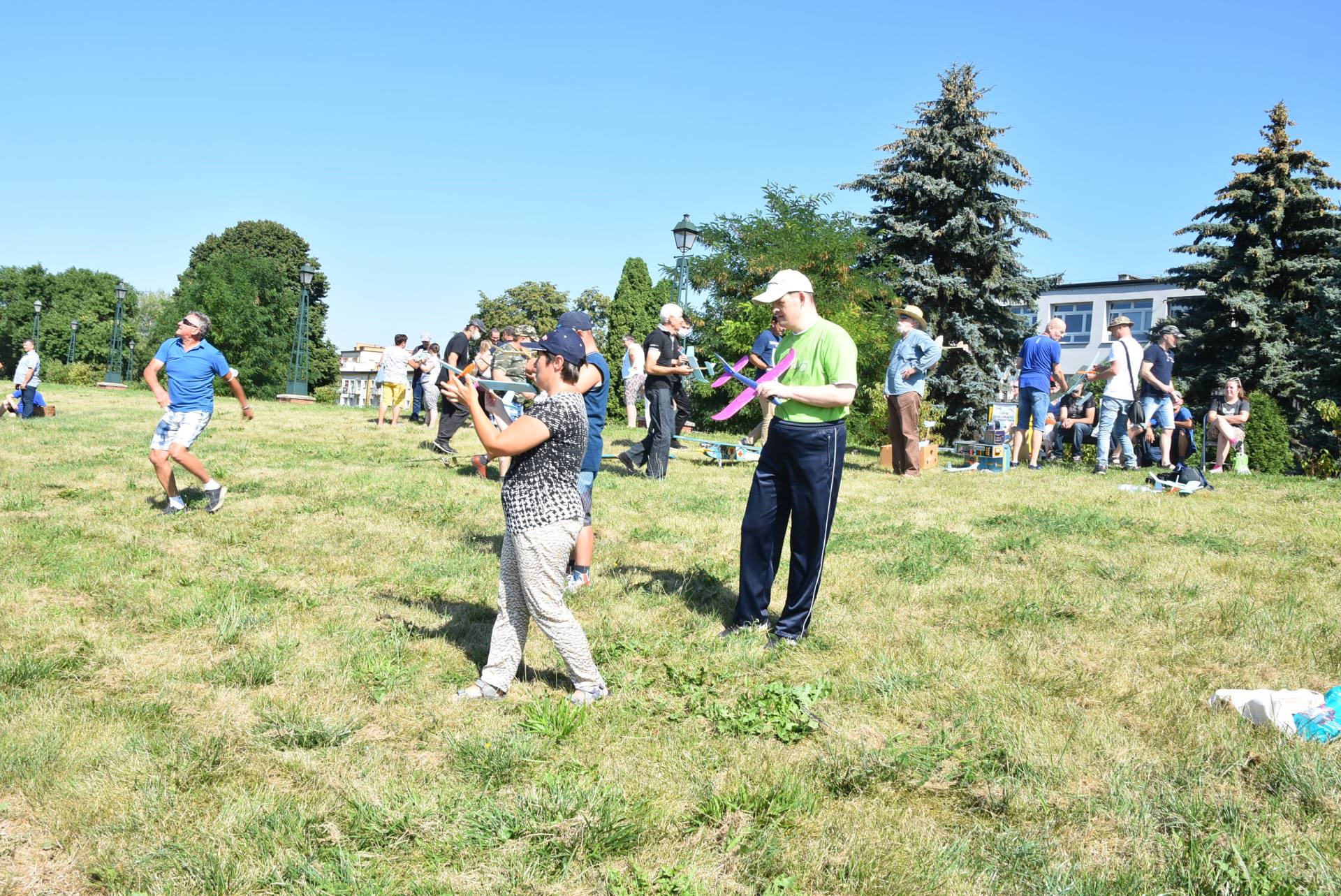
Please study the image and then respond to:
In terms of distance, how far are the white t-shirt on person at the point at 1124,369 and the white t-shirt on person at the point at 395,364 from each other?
12.5m

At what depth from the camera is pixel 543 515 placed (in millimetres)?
4301

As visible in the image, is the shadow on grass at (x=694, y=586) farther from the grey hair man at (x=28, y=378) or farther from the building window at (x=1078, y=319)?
the building window at (x=1078, y=319)

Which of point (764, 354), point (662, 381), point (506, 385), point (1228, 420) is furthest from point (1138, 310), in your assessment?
point (506, 385)

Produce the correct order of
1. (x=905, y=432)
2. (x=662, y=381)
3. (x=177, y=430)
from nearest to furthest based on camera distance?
1. (x=177, y=430)
2. (x=662, y=381)
3. (x=905, y=432)

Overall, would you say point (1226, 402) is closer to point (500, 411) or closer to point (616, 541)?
point (616, 541)

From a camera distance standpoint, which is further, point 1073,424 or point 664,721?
point 1073,424

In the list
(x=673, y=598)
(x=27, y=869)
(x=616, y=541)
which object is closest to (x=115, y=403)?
(x=616, y=541)

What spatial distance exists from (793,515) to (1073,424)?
13789mm

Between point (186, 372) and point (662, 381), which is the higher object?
point (662, 381)

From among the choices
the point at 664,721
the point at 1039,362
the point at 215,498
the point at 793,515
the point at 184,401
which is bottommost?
A: the point at 664,721

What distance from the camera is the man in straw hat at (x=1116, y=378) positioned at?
13141mm

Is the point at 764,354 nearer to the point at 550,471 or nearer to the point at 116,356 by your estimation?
the point at 550,471

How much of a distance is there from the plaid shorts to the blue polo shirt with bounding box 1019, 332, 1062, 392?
10582 millimetres

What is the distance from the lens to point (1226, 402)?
15.0 meters
